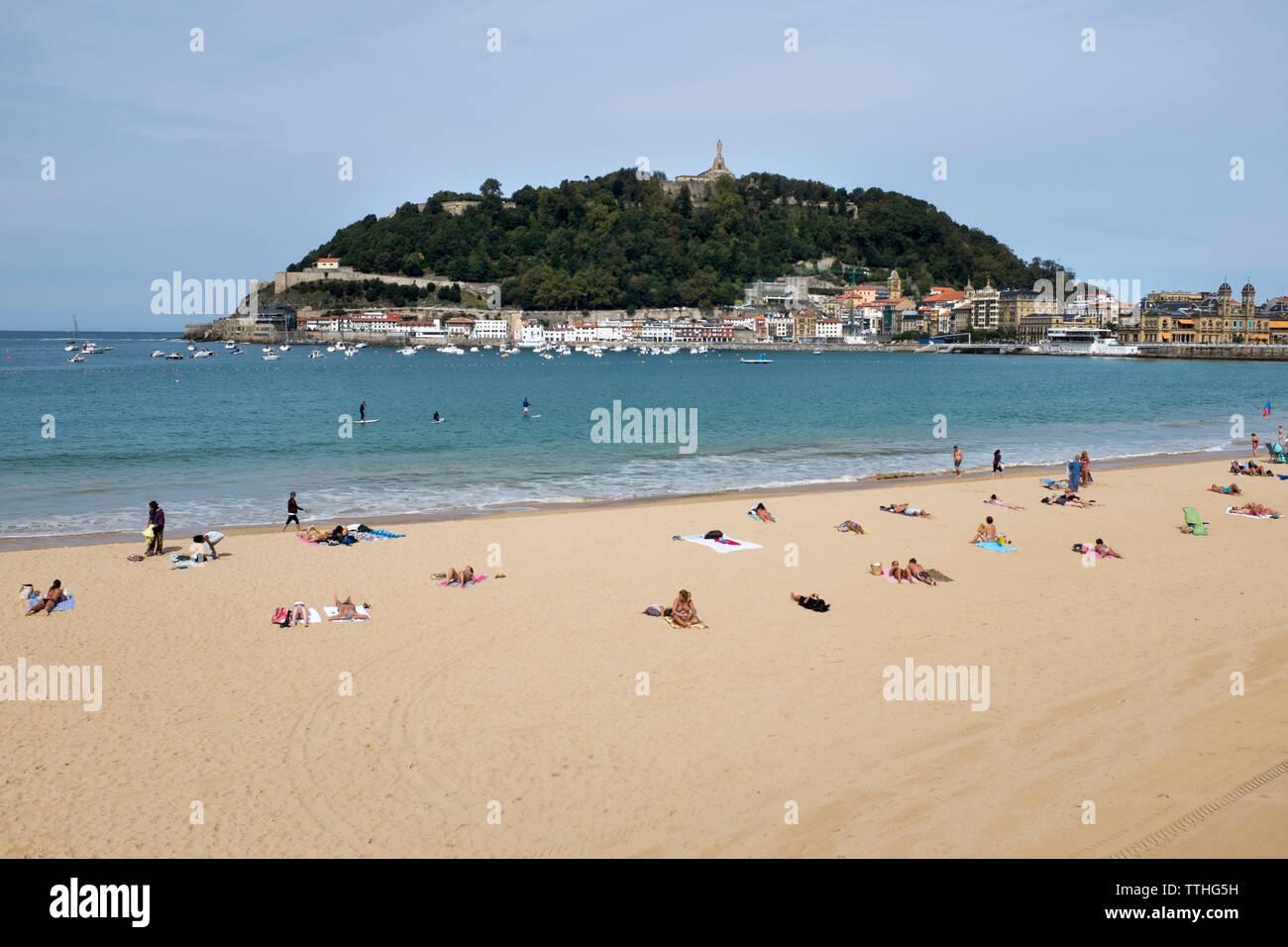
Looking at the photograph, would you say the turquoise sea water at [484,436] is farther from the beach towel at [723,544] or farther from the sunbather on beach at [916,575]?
the sunbather on beach at [916,575]

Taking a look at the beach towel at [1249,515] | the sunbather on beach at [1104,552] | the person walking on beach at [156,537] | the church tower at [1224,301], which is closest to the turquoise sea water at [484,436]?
the person walking on beach at [156,537]

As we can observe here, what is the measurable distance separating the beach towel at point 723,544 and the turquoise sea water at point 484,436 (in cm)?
638

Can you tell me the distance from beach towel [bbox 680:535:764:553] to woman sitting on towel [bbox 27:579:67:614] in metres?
9.88

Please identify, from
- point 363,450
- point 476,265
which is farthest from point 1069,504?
point 476,265

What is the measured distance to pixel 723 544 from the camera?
16.5 metres

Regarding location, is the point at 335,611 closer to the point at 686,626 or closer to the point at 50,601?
the point at 50,601

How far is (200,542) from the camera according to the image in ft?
50.0

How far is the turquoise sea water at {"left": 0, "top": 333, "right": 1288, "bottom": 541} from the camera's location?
23156mm

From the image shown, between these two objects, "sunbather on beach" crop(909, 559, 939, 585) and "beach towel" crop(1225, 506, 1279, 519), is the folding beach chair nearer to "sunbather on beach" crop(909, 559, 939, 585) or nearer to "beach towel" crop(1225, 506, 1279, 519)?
"beach towel" crop(1225, 506, 1279, 519)

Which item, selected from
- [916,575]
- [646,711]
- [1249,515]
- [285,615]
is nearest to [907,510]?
[916,575]

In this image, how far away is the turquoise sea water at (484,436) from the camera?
23156 mm

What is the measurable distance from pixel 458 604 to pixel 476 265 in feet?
620

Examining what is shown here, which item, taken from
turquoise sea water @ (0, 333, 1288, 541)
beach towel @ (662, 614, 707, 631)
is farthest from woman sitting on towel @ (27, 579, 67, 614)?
beach towel @ (662, 614, 707, 631)
